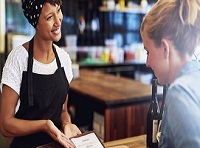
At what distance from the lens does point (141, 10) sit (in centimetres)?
559

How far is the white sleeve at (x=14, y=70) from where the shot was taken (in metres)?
1.35

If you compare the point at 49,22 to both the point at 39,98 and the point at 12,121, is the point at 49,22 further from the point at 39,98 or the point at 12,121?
the point at 12,121

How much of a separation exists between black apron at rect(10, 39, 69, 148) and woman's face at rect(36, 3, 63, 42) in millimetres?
81

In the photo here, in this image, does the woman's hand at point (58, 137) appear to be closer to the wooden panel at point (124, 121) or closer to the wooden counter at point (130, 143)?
the wooden counter at point (130, 143)

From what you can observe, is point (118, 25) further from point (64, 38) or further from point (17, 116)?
point (17, 116)

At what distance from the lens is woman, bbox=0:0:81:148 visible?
1.35 metres

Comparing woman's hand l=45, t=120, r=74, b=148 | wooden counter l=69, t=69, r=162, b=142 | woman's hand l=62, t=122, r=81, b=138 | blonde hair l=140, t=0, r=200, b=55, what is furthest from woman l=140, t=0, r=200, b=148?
wooden counter l=69, t=69, r=162, b=142

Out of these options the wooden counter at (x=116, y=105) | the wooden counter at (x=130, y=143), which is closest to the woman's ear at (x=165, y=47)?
the wooden counter at (x=130, y=143)

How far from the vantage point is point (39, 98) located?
1426 millimetres

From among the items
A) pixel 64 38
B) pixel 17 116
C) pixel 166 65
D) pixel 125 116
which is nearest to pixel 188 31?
pixel 166 65

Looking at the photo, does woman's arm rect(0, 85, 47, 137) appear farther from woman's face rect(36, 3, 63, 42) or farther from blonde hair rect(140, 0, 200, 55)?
blonde hair rect(140, 0, 200, 55)

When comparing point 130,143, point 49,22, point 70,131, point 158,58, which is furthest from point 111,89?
point 158,58

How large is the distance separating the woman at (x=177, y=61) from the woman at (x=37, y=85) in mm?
489

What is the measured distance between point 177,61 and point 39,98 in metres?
0.67
